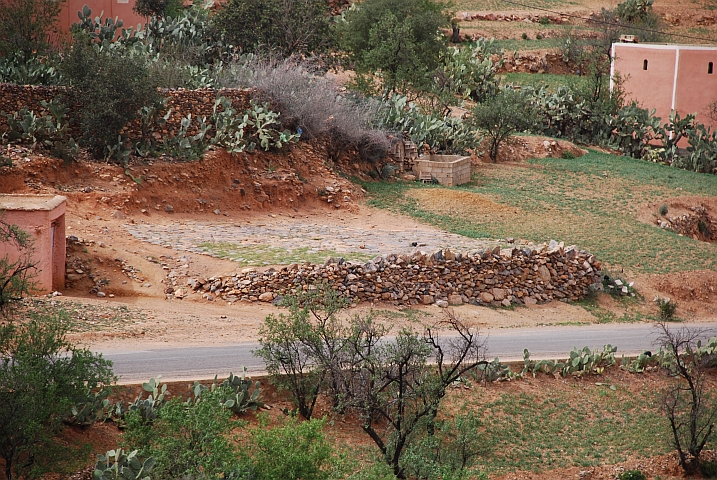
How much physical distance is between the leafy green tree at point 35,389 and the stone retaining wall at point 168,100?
11.5 m

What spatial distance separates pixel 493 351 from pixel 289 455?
6578 millimetres

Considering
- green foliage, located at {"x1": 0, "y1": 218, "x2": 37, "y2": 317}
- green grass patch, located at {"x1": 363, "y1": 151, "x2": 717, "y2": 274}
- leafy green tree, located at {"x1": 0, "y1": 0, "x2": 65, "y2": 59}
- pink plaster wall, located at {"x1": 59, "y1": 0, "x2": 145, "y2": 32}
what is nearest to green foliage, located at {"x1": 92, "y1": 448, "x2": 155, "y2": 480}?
green foliage, located at {"x1": 0, "y1": 218, "x2": 37, "y2": 317}

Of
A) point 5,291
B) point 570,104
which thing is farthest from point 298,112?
point 570,104

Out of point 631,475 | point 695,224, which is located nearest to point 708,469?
point 631,475

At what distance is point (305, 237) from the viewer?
810 inches

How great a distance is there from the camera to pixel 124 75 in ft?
72.3

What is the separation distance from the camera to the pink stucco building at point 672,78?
123ft

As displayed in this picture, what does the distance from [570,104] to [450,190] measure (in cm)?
1315

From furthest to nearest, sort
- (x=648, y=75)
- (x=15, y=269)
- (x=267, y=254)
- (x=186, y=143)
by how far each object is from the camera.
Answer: (x=648, y=75)
(x=186, y=143)
(x=267, y=254)
(x=15, y=269)

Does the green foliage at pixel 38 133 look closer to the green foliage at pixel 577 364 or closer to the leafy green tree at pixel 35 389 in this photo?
the leafy green tree at pixel 35 389

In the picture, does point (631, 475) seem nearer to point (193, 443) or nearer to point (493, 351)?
point (493, 351)

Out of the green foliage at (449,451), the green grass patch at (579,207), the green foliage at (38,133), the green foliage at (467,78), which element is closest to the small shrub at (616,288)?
the green grass patch at (579,207)

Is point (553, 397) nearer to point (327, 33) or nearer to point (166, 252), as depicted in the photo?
point (166, 252)

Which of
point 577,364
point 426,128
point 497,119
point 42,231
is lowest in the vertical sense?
point 577,364
